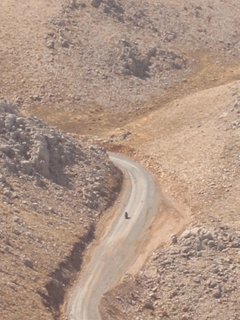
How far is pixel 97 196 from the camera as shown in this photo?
6869cm

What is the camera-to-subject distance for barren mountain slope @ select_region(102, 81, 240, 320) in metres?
54.7

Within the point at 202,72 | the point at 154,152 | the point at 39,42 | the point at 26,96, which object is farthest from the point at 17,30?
the point at 154,152

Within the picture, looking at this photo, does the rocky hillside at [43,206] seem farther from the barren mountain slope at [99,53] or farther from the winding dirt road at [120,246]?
the barren mountain slope at [99,53]

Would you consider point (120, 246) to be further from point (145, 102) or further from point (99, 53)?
point (99, 53)

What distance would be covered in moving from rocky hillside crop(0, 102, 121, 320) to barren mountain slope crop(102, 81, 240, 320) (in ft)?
Answer: 16.7

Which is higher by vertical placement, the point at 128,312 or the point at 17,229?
the point at 17,229

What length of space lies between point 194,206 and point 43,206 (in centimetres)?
1499

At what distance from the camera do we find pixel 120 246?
201 ft

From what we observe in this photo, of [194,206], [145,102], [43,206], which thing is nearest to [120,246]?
[43,206]

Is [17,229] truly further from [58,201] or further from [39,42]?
[39,42]

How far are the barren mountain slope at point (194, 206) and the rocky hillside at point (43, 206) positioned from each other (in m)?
5.10

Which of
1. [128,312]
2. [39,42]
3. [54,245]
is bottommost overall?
[128,312]

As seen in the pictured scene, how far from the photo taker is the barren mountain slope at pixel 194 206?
54.7 m

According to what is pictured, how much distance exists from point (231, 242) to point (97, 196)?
1451cm
